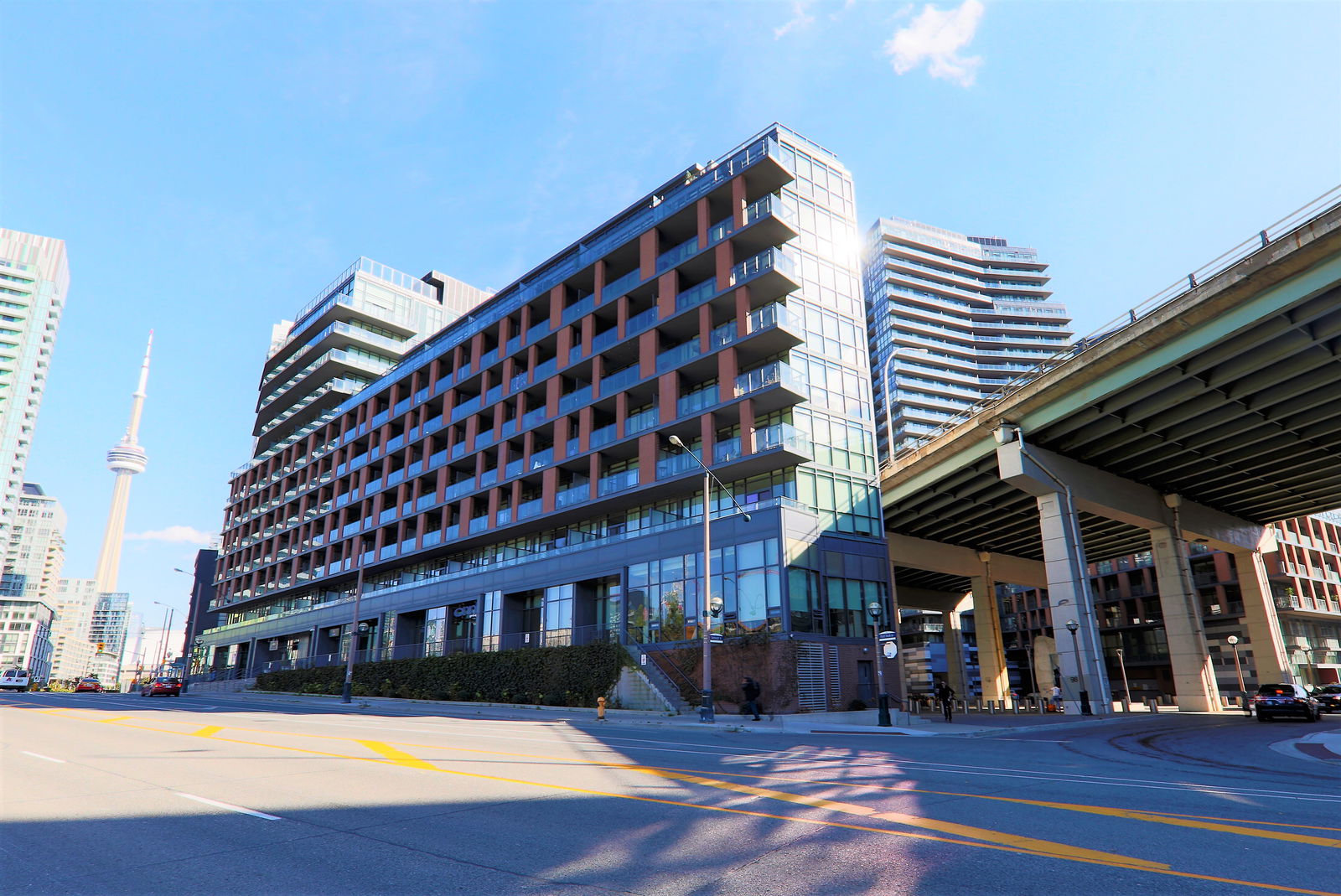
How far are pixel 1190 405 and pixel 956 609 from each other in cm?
3989

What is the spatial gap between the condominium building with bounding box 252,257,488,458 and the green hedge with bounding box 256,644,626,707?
31.8 m

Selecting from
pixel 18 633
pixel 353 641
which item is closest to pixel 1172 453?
pixel 353 641

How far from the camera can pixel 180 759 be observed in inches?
526

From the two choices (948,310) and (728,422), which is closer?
(728,422)

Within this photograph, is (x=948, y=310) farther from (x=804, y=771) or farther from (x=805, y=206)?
(x=804, y=771)

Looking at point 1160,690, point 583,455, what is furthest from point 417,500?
point 1160,690

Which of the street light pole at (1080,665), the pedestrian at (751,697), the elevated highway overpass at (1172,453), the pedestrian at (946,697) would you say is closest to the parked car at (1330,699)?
the elevated highway overpass at (1172,453)

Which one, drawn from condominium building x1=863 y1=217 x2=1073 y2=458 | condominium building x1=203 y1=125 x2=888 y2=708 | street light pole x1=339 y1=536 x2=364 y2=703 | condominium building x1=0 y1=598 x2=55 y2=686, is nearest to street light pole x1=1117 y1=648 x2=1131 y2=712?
condominium building x1=203 y1=125 x2=888 y2=708

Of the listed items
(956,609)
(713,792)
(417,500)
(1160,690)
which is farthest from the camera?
(1160,690)

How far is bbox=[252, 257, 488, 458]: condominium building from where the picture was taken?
78.5 meters

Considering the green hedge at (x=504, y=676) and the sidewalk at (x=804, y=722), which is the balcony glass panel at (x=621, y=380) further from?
the sidewalk at (x=804, y=722)

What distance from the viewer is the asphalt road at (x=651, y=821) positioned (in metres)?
5.84

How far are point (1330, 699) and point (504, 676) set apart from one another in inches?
1811

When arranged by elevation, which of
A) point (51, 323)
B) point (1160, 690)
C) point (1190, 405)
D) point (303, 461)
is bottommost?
point (1160, 690)
